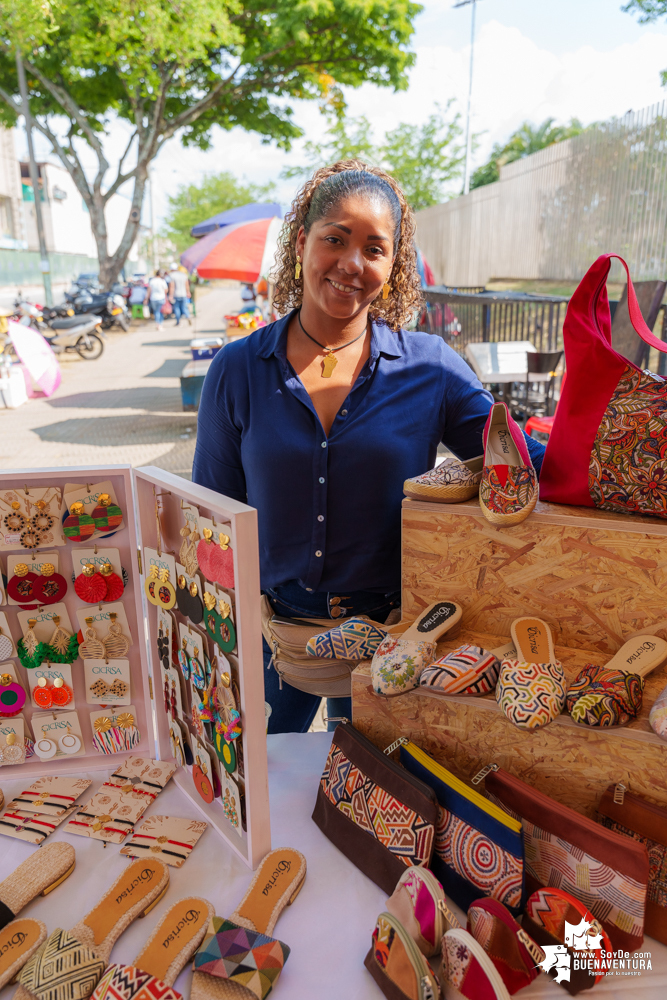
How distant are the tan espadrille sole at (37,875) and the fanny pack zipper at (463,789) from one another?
0.60 m

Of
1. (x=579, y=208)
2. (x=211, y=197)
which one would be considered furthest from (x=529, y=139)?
(x=579, y=208)

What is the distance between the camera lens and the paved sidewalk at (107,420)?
6.81 meters

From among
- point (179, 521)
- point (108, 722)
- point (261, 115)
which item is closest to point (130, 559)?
point (179, 521)

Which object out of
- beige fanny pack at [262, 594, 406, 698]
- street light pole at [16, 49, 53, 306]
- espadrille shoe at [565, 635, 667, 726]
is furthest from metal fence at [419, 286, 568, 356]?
street light pole at [16, 49, 53, 306]

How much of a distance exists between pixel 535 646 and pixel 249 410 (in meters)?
0.81

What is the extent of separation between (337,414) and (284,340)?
0.24 metres

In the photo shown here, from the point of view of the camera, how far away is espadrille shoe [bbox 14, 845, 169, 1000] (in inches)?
35.5

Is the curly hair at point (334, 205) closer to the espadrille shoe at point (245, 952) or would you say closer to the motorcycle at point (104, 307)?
the espadrille shoe at point (245, 952)

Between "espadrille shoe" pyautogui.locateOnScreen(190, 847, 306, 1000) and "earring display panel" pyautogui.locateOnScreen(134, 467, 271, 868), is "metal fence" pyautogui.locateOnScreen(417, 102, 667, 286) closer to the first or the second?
"earring display panel" pyautogui.locateOnScreen(134, 467, 271, 868)

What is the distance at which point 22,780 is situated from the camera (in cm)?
135

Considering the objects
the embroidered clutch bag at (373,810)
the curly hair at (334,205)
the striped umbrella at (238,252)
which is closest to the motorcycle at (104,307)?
the striped umbrella at (238,252)

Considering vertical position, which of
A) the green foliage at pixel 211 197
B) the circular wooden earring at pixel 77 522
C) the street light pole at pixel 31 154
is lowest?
the circular wooden earring at pixel 77 522

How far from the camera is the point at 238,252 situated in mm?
8555

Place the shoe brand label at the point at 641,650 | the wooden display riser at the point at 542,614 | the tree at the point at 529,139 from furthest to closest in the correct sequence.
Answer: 1. the tree at the point at 529,139
2. the shoe brand label at the point at 641,650
3. the wooden display riser at the point at 542,614
